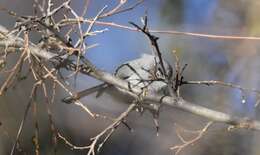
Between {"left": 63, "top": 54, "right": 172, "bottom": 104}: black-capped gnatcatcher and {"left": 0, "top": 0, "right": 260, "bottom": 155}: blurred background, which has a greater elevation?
{"left": 63, "top": 54, "right": 172, "bottom": 104}: black-capped gnatcatcher

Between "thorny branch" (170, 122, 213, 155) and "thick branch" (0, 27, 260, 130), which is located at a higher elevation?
"thick branch" (0, 27, 260, 130)

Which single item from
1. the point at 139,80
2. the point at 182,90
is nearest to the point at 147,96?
the point at 139,80

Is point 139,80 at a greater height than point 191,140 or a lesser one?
greater

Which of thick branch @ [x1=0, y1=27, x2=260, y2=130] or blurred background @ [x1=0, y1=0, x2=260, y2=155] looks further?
blurred background @ [x1=0, y1=0, x2=260, y2=155]

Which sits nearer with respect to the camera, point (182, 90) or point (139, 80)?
point (139, 80)

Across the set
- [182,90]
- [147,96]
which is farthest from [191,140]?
[182,90]

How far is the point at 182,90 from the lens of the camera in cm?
175

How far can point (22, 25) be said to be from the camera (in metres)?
0.91

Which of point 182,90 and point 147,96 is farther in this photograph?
point 182,90

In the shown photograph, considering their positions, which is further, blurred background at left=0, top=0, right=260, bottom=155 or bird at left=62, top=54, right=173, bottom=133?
blurred background at left=0, top=0, right=260, bottom=155

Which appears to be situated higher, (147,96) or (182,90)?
(147,96)

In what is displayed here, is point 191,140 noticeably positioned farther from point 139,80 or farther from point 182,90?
point 182,90

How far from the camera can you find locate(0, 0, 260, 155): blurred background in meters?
1.24

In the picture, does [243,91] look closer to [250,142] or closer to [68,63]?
[68,63]
